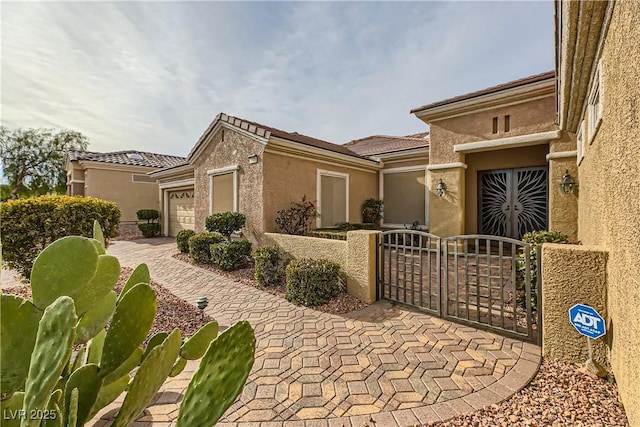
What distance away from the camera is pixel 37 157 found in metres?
25.1

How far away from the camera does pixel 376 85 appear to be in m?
10.2

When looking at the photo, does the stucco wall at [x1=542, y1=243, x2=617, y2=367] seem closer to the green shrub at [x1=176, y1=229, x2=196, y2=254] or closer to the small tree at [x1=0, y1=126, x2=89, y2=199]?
the green shrub at [x1=176, y1=229, x2=196, y2=254]

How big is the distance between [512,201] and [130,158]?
82.4ft

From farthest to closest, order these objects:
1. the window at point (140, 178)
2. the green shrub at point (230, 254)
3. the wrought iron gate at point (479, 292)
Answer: the window at point (140, 178) → the green shrub at point (230, 254) → the wrought iron gate at point (479, 292)

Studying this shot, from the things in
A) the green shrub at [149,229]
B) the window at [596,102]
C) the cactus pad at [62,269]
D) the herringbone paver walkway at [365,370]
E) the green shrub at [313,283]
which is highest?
the window at [596,102]

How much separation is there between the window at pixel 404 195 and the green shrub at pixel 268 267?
24.0 feet

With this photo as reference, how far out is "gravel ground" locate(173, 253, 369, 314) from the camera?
5.66 m

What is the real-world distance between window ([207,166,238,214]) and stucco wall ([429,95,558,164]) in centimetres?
737

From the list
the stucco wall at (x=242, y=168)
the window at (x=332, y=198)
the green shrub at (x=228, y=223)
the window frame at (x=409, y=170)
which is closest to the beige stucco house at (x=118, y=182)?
the stucco wall at (x=242, y=168)

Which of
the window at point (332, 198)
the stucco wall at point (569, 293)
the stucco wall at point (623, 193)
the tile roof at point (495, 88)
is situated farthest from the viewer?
the window at point (332, 198)

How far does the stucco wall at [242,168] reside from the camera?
372 inches

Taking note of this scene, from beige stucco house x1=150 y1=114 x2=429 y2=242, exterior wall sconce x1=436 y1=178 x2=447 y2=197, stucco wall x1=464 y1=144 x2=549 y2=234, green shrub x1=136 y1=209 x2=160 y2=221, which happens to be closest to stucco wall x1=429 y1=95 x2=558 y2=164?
exterior wall sconce x1=436 y1=178 x2=447 y2=197

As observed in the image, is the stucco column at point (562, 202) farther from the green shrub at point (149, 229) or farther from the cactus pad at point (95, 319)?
the green shrub at point (149, 229)

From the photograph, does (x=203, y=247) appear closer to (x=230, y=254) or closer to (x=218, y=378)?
(x=230, y=254)
